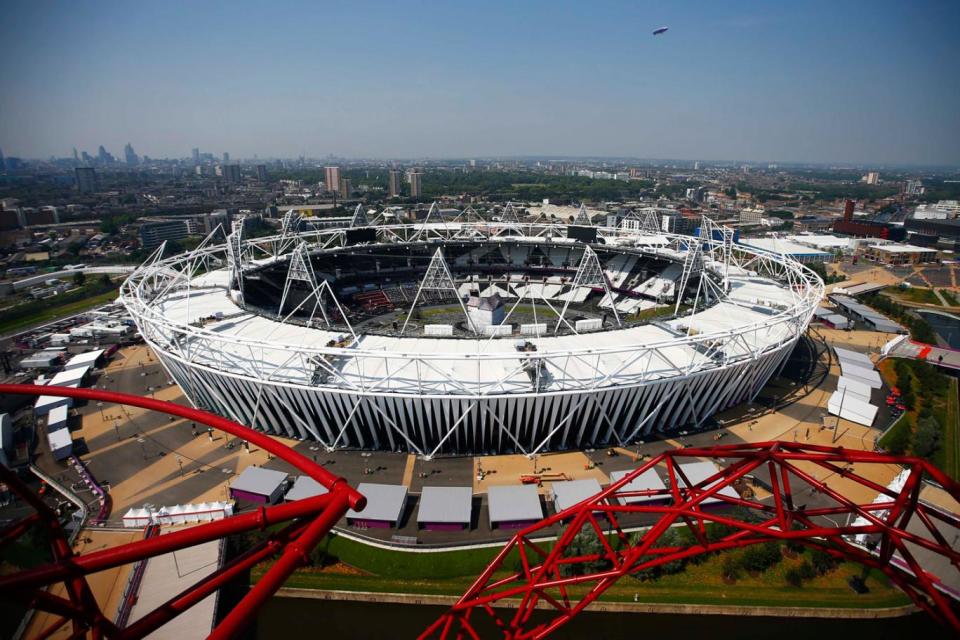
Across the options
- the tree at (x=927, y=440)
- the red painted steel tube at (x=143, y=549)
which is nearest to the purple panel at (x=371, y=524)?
the red painted steel tube at (x=143, y=549)

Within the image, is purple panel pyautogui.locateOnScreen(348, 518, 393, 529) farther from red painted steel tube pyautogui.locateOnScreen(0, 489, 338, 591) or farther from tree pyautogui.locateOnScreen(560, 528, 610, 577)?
red painted steel tube pyautogui.locateOnScreen(0, 489, 338, 591)

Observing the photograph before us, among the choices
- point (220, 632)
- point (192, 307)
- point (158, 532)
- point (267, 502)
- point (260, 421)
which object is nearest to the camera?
point (220, 632)

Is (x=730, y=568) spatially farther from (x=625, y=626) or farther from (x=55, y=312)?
Result: (x=55, y=312)

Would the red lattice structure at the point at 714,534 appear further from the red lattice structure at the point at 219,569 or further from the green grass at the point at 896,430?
the red lattice structure at the point at 219,569

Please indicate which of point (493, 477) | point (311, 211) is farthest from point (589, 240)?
point (311, 211)

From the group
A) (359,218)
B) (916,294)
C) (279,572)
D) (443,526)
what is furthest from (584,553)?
(916,294)

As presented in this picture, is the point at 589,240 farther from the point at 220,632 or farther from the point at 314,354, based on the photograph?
the point at 220,632
